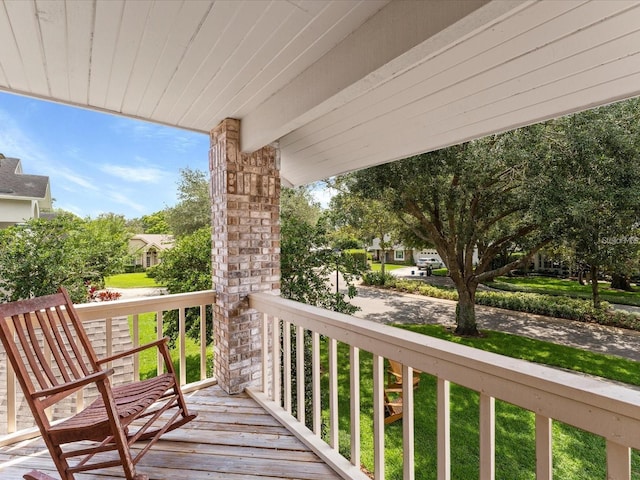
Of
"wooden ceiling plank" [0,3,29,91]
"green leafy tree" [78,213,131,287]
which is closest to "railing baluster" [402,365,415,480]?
"wooden ceiling plank" [0,3,29,91]

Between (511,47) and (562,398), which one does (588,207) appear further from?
(562,398)

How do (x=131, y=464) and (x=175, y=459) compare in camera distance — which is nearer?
(x=131, y=464)

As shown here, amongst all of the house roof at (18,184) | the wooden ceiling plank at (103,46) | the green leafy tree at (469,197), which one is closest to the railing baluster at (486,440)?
the wooden ceiling plank at (103,46)

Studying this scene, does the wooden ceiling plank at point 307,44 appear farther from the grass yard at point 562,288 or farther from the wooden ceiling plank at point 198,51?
the grass yard at point 562,288

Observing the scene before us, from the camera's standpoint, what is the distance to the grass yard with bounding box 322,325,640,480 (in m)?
4.05

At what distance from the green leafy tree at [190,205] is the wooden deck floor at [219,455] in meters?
8.07

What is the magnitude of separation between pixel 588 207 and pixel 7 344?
6.78 meters

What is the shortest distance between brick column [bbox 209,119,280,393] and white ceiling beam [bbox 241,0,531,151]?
2.61 feet

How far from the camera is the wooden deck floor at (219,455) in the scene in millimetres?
1945

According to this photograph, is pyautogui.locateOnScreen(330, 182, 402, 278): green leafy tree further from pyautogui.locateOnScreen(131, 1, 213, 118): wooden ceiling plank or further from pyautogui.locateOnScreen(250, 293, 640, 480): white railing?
pyautogui.locateOnScreen(250, 293, 640, 480): white railing

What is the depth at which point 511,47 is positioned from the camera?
5.52 ft

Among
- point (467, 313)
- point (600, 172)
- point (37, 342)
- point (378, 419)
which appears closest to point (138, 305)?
point (37, 342)

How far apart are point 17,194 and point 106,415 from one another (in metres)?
9.64

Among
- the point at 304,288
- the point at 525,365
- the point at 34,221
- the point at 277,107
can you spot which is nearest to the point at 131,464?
the point at 525,365
